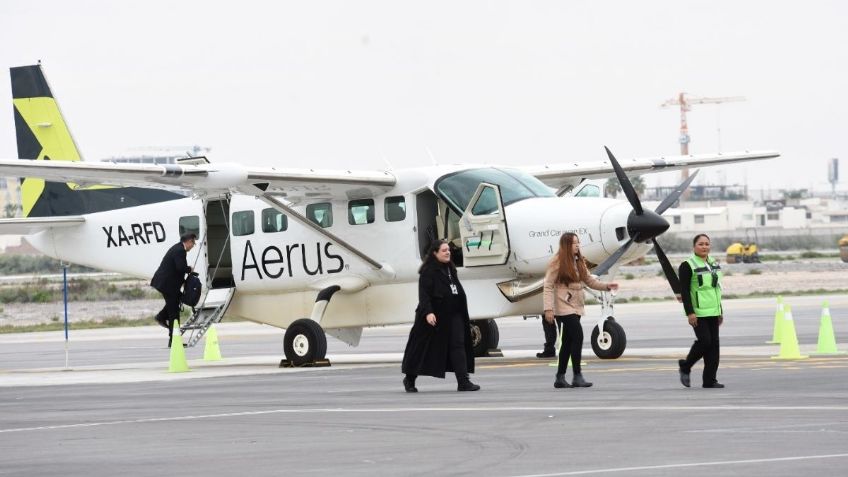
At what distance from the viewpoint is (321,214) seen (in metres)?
24.4

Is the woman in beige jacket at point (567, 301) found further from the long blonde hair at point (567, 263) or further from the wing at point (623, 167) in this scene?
the wing at point (623, 167)

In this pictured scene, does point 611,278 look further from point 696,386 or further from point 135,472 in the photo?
point 135,472

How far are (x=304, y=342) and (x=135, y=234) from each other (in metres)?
5.42

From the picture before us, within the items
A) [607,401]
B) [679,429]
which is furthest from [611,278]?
[679,429]

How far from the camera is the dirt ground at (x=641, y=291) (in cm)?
5267

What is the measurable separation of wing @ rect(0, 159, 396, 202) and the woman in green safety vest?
25.6ft

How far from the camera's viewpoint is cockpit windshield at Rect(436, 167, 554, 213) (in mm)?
22531

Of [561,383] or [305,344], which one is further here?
[305,344]

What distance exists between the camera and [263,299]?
25141 mm

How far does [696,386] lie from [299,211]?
9720 mm

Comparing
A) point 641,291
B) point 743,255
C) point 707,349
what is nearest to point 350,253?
point 707,349

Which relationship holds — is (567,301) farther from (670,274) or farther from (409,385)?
(670,274)

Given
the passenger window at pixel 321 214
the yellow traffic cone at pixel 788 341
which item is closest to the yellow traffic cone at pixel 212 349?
the passenger window at pixel 321 214

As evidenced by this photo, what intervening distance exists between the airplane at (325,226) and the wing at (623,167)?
4 cm
